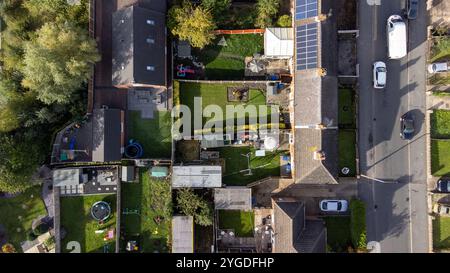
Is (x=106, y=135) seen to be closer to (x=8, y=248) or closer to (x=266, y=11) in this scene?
(x=8, y=248)

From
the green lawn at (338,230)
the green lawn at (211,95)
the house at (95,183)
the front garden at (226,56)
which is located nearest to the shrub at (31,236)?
the house at (95,183)

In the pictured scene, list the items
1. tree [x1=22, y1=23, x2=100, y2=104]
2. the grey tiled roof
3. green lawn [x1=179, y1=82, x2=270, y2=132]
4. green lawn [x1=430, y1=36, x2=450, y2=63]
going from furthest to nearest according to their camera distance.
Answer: green lawn [x1=179, y1=82, x2=270, y2=132]
green lawn [x1=430, y1=36, x2=450, y2=63]
the grey tiled roof
tree [x1=22, y1=23, x2=100, y2=104]

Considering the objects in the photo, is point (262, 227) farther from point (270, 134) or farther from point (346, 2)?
point (346, 2)

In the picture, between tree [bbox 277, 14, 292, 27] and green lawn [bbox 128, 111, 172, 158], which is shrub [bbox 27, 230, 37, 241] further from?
tree [bbox 277, 14, 292, 27]

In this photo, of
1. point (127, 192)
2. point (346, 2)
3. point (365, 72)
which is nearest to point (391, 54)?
point (365, 72)

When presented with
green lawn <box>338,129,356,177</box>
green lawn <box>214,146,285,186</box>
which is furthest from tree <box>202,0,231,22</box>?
green lawn <box>338,129,356,177</box>
